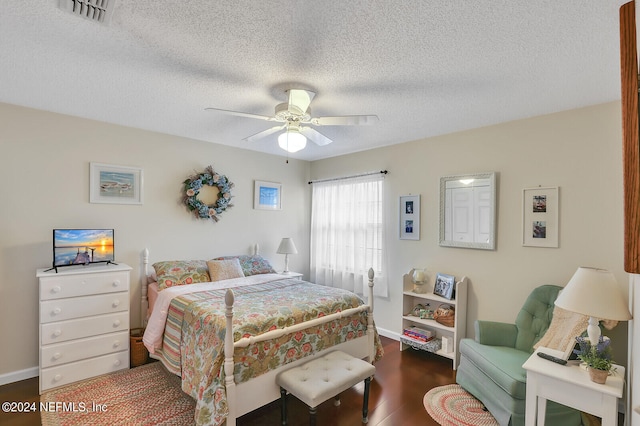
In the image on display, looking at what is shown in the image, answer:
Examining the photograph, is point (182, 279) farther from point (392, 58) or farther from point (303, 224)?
point (392, 58)

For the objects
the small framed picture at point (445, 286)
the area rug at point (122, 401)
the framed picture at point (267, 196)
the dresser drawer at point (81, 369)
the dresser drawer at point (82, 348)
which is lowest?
the area rug at point (122, 401)

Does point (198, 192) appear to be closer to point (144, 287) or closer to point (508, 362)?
point (144, 287)

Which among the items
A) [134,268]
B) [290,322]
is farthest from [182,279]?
[290,322]

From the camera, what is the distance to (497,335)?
2.79m

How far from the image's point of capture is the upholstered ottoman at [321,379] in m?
2.09

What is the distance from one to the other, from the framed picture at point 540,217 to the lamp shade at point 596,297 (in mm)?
1012

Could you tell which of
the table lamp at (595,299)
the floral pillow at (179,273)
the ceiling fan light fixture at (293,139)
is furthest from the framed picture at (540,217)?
the floral pillow at (179,273)

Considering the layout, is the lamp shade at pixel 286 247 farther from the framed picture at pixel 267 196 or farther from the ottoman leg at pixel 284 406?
the ottoman leg at pixel 284 406

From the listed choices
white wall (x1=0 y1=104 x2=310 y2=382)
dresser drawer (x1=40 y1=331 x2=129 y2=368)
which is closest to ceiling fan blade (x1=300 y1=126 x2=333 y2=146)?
white wall (x1=0 y1=104 x2=310 y2=382)

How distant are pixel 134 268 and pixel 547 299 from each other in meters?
4.17

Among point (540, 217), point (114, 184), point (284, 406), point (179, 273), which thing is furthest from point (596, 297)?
point (114, 184)

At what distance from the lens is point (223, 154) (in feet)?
14.2

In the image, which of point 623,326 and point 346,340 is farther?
point 346,340

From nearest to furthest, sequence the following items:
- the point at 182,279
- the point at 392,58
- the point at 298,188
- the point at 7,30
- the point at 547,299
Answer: the point at 7,30, the point at 392,58, the point at 547,299, the point at 182,279, the point at 298,188
